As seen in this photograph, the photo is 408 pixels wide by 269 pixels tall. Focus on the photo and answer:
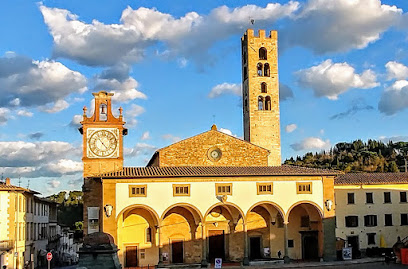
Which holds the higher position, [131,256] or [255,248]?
[255,248]

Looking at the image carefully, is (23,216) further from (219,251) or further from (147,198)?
(219,251)

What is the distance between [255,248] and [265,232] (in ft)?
4.77

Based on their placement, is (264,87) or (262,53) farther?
(262,53)

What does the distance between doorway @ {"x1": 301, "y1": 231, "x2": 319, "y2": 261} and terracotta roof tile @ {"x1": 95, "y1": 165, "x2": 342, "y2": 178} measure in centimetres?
518

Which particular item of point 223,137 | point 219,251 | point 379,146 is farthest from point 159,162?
point 379,146

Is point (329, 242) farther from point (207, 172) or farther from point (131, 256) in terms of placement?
point (131, 256)

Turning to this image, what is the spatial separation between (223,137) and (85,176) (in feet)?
37.8

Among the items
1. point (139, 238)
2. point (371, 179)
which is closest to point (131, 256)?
point (139, 238)

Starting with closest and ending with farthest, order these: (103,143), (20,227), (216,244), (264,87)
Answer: (103,143) → (216,244) → (20,227) → (264,87)

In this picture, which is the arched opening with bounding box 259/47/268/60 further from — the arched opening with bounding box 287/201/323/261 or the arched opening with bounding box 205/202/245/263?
the arched opening with bounding box 205/202/245/263

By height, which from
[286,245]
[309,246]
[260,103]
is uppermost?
[260,103]

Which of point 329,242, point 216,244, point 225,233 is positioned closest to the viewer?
point 329,242

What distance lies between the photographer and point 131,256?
37.3m

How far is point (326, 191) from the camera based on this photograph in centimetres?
3781
